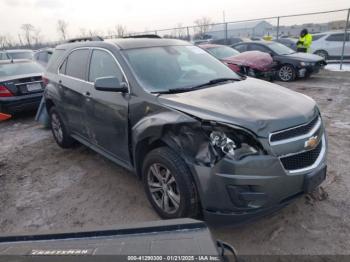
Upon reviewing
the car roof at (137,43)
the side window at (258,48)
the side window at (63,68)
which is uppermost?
the car roof at (137,43)

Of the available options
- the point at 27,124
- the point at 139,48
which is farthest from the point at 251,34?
the point at 139,48

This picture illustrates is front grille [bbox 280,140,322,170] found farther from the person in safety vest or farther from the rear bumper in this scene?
the person in safety vest

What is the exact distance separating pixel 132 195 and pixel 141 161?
2.08ft

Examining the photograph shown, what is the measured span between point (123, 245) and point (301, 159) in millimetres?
1802

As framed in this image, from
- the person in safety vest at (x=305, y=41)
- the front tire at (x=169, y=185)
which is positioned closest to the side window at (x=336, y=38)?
the person in safety vest at (x=305, y=41)

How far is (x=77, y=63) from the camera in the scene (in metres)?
4.57

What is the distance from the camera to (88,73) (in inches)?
166

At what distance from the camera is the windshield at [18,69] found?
7.82 m

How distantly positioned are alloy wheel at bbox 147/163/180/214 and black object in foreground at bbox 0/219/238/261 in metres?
1.18

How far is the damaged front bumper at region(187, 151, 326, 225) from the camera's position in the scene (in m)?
2.43

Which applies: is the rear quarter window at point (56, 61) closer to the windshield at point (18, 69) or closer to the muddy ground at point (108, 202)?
the muddy ground at point (108, 202)

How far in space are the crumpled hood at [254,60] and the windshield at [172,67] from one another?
6.23 meters

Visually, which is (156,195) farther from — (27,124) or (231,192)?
(27,124)

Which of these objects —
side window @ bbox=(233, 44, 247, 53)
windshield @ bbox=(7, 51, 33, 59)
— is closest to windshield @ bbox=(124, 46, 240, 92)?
side window @ bbox=(233, 44, 247, 53)
